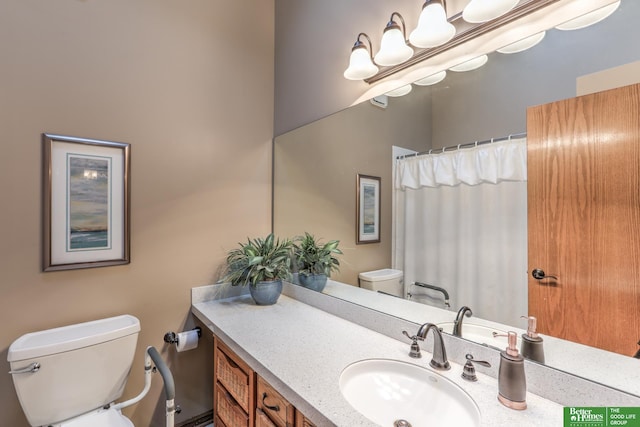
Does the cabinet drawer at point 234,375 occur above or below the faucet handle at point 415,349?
below

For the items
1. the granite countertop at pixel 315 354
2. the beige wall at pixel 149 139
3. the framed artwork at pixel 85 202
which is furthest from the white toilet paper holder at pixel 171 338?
the framed artwork at pixel 85 202

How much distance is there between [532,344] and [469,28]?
44.1 inches

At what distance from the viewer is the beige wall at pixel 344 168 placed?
1380 millimetres

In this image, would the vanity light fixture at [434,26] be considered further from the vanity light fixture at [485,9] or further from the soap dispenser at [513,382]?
the soap dispenser at [513,382]

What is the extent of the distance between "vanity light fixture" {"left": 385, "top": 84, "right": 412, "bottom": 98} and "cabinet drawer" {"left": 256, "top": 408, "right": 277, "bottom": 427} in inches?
58.9

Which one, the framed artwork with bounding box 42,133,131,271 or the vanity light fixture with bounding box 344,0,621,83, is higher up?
the vanity light fixture with bounding box 344,0,621,83

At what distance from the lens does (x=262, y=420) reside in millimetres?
1127

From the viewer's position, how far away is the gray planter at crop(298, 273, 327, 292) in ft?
5.72

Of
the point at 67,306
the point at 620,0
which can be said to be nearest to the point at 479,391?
the point at 620,0

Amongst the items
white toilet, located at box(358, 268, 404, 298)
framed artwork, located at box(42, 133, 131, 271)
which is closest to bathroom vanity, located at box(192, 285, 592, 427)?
white toilet, located at box(358, 268, 404, 298)

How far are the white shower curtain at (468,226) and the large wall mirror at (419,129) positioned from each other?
0.06m

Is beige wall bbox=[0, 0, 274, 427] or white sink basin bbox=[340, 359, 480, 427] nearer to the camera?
white sink basin bbox=[340, 359, 480, 427]

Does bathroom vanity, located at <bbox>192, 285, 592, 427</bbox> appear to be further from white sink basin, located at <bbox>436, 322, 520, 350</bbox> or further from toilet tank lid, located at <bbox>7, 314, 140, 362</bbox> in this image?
toilet tank lid, located at <bbox>7, 314, 140, 362</bbox>

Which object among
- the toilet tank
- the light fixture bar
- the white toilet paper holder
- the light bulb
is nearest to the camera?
the light fixture bar
